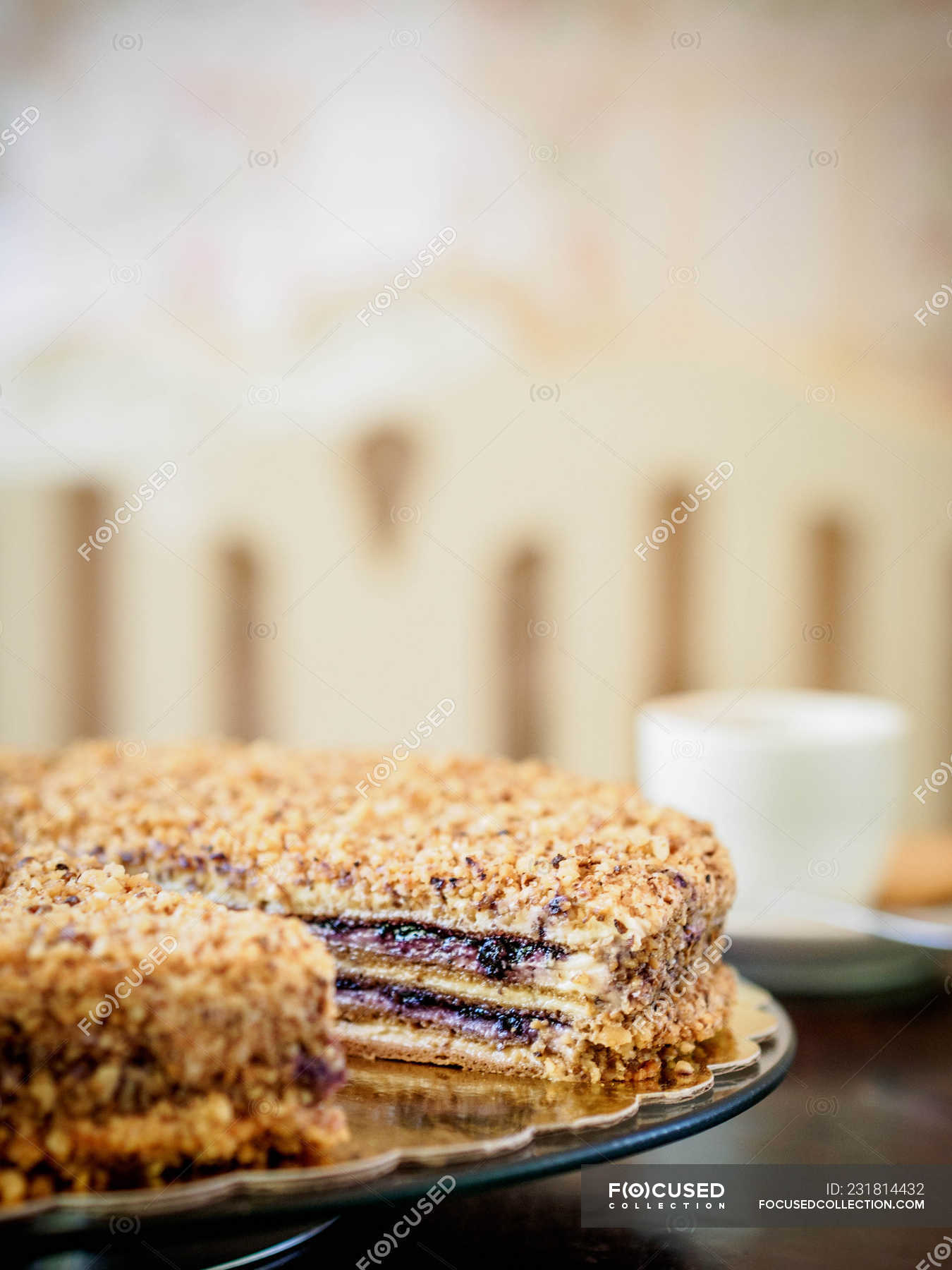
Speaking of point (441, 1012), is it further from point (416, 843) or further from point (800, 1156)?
point (800, 1156)

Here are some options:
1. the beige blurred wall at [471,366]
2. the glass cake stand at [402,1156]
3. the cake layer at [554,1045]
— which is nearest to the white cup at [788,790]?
the cake layer at [554,1045]

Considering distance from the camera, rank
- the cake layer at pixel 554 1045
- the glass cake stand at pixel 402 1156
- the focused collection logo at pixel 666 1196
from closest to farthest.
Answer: the glass cake stand at pixel 402 1156
the focused collection logo at pixel 666 1196
the cake layer at pixel 554 1045

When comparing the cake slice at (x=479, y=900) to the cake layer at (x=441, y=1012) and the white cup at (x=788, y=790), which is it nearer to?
the cake layer at (x=441, y=1012)

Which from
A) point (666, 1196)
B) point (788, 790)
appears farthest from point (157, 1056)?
point (788, 790)

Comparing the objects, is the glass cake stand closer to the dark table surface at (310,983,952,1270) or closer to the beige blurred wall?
the dark table surface at (310,983,952,1270)

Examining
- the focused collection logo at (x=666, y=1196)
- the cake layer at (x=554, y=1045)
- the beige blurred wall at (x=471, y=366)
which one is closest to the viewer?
the focused collection logo at (x=666, y=1196)

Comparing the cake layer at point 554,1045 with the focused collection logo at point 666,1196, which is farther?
the cake layer at point 554,1045

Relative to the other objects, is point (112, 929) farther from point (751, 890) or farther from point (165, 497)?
point (165, 497)
